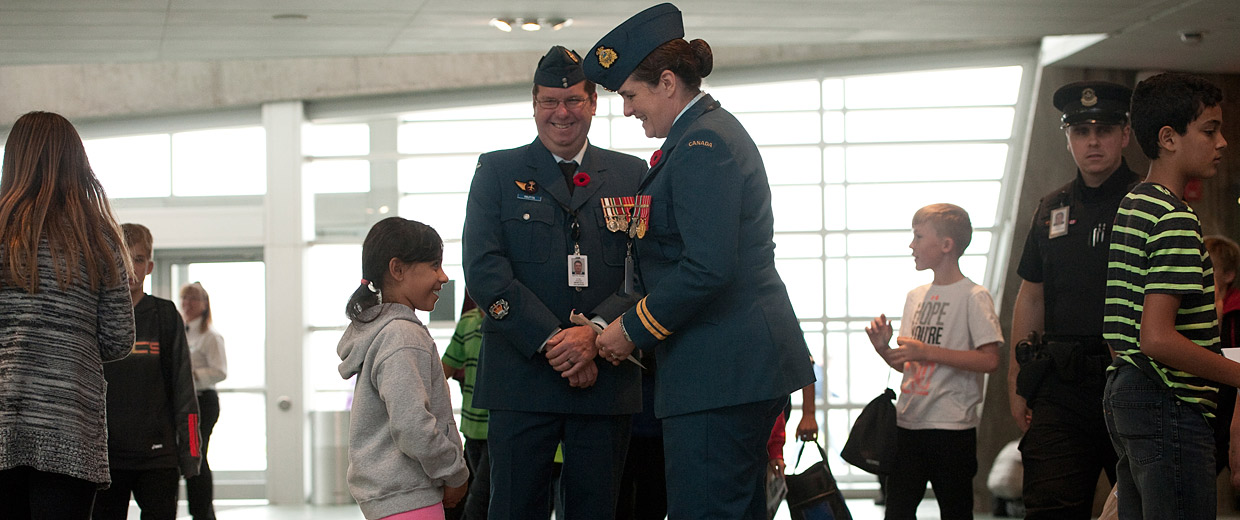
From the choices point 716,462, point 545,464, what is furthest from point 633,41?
point 545,464

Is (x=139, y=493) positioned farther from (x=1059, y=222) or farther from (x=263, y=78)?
(x=263, y=78)

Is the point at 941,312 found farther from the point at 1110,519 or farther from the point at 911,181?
the point at 911,181

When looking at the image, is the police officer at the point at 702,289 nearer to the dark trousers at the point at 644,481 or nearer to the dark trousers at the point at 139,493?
the dark trousers at the point at 644,481

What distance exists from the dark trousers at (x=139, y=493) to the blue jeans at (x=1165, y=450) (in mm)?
3255

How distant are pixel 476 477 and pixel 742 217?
2761mm

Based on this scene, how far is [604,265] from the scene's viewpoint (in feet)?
11.0

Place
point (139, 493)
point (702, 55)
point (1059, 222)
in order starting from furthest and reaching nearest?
point (139, 493) < point (1059, 222) < point (702, 55)

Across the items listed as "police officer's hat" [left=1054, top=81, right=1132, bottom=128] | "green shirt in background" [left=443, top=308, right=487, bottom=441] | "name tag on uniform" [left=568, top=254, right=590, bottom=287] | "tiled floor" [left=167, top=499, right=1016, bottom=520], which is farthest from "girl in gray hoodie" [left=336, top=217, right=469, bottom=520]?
"tiled floor" [left=167, top=499, right=1016, bottom=520]

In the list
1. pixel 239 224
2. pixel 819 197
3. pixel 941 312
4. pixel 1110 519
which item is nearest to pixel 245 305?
pixel 239 224

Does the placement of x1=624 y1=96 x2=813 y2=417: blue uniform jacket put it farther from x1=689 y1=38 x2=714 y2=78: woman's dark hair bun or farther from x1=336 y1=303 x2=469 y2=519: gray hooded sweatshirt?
x1=336 y1=303 x2=469 y2=519: gray hooded sweatshirt

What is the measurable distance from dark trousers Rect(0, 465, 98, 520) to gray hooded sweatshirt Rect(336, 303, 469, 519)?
2.20 ft

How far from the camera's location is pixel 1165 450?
2.72 metres

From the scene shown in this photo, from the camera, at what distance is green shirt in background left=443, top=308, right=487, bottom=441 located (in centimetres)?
491

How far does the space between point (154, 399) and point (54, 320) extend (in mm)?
1529
